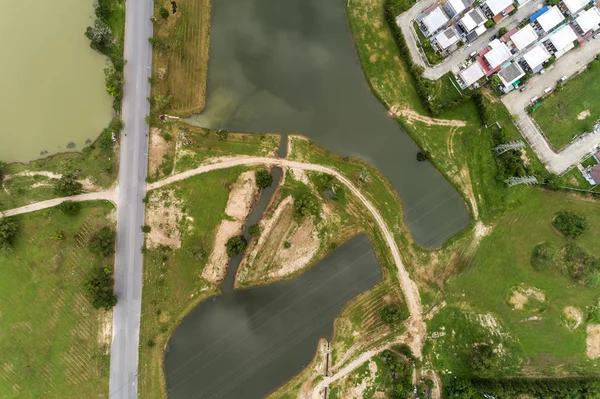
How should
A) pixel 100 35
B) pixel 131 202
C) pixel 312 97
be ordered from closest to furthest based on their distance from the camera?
pixel 100 35
pixel 131 202
pixel 312 97

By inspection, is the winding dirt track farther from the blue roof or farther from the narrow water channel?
the blue roof

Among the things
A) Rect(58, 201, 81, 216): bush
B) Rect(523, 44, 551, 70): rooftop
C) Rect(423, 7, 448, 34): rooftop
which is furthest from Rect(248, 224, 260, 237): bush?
Rect(523, 44, 551, 70): rooftop

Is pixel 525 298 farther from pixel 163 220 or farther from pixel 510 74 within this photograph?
pixel 163 220

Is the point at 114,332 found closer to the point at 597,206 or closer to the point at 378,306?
the point at 378,306

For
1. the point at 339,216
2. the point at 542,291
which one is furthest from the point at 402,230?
the point at 542,291

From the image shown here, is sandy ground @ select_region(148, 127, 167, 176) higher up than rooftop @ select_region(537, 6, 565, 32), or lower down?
higher up

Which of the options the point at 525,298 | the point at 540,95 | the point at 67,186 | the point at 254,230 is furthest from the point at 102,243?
the point at 540,95

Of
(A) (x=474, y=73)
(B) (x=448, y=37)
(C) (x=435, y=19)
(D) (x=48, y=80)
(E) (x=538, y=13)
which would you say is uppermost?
(D) (x=48, y=80)

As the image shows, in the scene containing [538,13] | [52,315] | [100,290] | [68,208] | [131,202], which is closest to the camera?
[100,290]
